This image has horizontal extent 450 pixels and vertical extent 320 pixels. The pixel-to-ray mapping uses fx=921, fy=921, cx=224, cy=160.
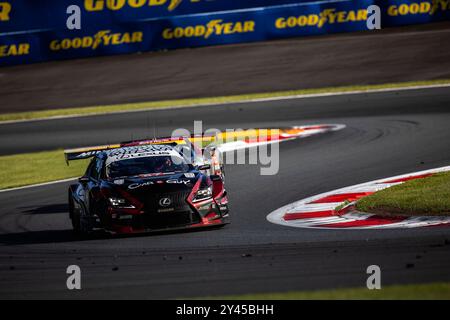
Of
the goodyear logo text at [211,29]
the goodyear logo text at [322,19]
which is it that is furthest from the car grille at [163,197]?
the goodyear logo text at [211,29]

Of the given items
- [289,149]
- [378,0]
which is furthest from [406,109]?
[378,0]

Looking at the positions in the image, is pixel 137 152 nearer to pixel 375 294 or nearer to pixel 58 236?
pixel 58 236

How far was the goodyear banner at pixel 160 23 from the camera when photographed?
3097 centimetres

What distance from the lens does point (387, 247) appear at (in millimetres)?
9242

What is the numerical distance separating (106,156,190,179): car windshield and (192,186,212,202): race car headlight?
0.75 m

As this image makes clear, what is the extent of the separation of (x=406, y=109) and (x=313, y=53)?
31.2ft

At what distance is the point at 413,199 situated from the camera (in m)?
11.6

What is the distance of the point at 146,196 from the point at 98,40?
73.9ft

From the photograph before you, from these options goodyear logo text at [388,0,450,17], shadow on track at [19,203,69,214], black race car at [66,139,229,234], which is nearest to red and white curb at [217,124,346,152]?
shadow on track at [19,203,69,214]

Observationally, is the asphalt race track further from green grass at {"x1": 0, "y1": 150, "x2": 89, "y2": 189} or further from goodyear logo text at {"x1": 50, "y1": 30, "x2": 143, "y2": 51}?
goodyear logo text at {"x1": 50, "y1": 30, "x2": 143, "y2": 51}

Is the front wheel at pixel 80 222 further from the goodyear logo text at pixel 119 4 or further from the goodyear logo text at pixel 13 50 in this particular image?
the goodyear logo text at pixel 13 50

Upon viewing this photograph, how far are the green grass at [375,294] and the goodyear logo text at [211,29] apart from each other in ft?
83.6
